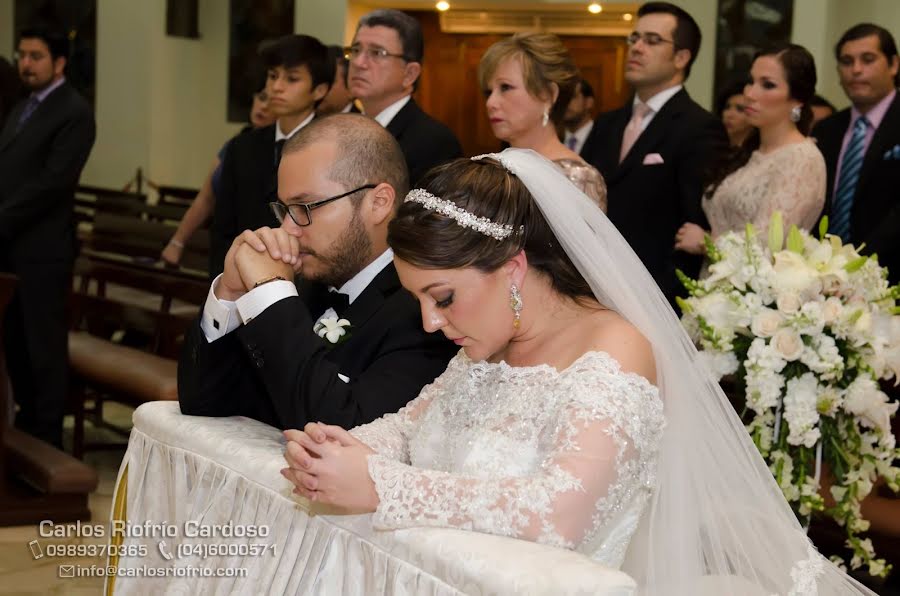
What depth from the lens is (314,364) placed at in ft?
8.81

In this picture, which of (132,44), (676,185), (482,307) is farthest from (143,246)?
(482,307)

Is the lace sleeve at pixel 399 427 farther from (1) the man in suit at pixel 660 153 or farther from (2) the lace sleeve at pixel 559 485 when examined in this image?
(1) the man in suit at pixel 660 153

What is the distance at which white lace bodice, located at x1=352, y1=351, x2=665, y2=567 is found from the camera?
6.54 ft

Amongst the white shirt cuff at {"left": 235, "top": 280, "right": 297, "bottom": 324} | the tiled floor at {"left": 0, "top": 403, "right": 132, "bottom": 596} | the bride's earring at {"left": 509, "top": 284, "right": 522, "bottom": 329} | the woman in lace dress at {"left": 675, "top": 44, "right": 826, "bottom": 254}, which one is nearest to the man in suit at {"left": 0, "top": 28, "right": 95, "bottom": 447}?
the tiled floor at {"left": 0, "top": 403, "right": 132, "bottom": 596}

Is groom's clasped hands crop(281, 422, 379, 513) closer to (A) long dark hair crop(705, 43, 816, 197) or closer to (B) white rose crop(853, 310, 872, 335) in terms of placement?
(B) white rose crop(853, 310, 872, 335)

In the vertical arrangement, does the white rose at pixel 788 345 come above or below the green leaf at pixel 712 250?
below

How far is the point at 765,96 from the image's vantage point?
4.74 metres

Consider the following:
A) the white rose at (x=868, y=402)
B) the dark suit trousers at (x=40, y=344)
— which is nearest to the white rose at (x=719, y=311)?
the white rose at (x=868, y=402)

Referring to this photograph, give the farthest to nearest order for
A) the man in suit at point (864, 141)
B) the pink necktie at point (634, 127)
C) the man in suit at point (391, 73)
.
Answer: the man in suit at point (864, 141)
the pink necktie at point (634, 127)
the man in suit at point (391, 73)

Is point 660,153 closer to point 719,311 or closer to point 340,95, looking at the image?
point 719,311

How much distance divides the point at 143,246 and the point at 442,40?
6.76 metres

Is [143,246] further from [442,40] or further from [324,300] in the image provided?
[442,40]

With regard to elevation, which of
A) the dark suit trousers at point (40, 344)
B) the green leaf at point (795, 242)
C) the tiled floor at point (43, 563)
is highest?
the green leaf at point (795, 242)

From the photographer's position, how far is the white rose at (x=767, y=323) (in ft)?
10.1
